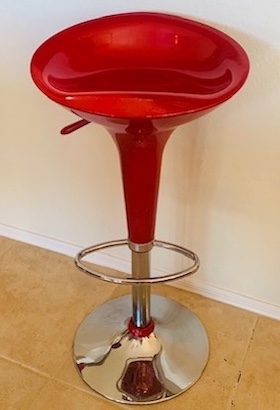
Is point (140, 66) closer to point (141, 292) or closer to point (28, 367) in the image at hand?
point (141, 292)

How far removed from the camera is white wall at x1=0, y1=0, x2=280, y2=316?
1.31 m

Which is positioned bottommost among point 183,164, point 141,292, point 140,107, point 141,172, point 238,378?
point 238,378

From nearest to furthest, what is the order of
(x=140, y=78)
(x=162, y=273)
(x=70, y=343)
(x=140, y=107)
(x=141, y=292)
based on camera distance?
(x=140, y=107) → (x=140, y=78) → (x=141, y=292) → (x=70, y=343) → (x=162, y=273)

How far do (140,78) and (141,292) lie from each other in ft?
1.98

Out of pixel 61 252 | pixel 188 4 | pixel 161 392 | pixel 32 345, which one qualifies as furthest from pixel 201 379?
pixel 188 4

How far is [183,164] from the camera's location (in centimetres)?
152

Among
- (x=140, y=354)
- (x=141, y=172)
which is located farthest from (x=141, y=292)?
(x=141, y=172)

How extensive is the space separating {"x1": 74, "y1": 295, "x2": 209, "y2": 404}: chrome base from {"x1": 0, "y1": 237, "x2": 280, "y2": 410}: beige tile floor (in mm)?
24

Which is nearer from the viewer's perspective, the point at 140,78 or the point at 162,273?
the point at 140,78

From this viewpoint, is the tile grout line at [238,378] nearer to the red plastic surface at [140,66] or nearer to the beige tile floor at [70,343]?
the beige tile floor at [70,343]

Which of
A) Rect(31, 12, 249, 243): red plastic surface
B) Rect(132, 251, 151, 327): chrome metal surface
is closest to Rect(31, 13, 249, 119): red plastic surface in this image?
Rect(31, 12, 249, 243): red plastic surface

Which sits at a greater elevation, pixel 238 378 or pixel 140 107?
pixel 140 107

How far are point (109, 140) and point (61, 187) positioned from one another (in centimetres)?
28

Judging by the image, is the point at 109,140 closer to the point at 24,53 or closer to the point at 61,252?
the point at 24,53
